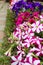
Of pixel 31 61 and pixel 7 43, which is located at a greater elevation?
pixel 7 43

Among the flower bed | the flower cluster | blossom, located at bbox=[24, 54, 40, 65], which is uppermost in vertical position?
the flower cluster

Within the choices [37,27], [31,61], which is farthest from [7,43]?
[31,61]

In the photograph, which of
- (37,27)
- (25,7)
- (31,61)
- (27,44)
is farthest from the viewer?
(25,7)

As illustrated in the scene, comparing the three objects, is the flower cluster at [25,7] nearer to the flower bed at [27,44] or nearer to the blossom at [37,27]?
the flower bed at [27,44]

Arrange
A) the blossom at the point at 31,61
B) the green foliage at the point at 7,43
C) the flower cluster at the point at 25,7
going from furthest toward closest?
1. the flower cluster at the point at 25,7
2. the green foliage at the point at 7,43
3. the blossom at the point at 31,61

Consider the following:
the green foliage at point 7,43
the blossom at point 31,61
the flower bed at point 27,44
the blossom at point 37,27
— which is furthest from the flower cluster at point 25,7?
the blossom at point 31,61

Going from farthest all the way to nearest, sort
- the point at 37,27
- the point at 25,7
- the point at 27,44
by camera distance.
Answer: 1. the point at 25,7
2. the point at 37,27
3. the point at 27,44

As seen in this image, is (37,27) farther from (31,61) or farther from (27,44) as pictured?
(31,61)

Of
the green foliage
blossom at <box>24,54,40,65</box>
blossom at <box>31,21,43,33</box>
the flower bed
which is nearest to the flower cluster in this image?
the green foliage

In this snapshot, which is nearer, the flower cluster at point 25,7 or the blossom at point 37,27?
the blossom at point 37,27

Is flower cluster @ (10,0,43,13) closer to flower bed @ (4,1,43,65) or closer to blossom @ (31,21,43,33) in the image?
flower bed @ (4,1,43,65)

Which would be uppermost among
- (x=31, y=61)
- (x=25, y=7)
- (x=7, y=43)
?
(x=25, y=7)

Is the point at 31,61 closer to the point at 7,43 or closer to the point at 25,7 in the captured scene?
the point at 7,43

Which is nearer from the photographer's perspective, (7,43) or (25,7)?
(7,43)
